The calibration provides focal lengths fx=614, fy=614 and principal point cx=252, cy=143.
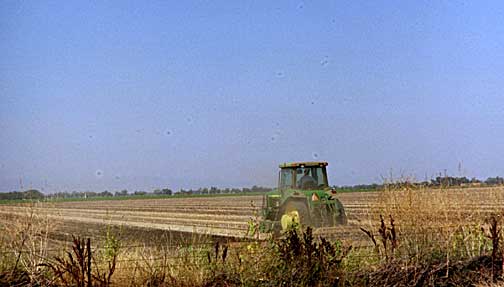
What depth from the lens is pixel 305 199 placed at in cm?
1669

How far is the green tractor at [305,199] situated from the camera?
16500 millimetres

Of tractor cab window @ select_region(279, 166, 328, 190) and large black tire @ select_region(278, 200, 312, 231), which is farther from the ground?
tractor cab window @ select_region(279, 166, 328, 190)

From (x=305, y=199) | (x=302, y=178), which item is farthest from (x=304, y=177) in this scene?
(x=305, y=199)

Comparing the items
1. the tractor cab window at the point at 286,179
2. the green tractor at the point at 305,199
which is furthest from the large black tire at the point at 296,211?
the tractor cab window at the point at 286,179

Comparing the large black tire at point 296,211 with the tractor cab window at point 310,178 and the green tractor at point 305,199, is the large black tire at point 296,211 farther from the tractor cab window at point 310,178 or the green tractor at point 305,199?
the tractor cab window at point 310,178

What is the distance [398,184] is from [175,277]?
5.96 m

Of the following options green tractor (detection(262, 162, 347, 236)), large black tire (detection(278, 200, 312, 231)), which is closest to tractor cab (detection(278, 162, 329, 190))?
green tractor (detection(262, 162, 347, 236))

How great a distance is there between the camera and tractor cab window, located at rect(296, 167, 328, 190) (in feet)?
56.3

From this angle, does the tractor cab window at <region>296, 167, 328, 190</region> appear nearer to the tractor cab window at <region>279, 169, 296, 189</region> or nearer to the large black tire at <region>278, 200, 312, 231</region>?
the tractor cab window at <region>279, 169, 296, 189</region>

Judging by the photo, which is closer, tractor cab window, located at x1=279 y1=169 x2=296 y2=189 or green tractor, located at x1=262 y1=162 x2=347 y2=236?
green tractor, located at x1=262 y1=162 x2=347 y2=236

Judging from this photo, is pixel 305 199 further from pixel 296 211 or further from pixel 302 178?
pixel 302 178

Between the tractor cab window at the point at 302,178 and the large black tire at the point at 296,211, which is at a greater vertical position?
the tractor cab window at the point at 302,178

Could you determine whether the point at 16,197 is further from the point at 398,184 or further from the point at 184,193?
the point at 184,193

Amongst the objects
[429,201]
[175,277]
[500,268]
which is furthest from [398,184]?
[175,277]
